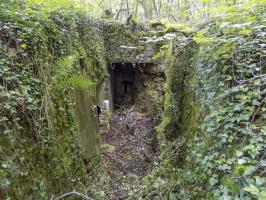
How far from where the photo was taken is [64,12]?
375 cm

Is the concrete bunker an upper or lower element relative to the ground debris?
upper

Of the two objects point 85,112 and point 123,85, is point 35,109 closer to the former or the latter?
point 85,112

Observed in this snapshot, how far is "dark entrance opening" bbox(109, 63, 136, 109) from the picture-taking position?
8.66 meters

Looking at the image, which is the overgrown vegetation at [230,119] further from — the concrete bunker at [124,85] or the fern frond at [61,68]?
the concrete bunker at [124,85]

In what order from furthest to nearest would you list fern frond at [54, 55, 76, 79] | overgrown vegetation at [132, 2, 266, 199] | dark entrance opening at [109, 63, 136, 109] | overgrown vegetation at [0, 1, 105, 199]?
1. dark entrance opening at [109, 63, 136, 109]
2. fern frond at [54, 55, 76, 79]
3. overgrown vegetation at [0, 1, 105, 199]
4. overgrown vegetation at [132, 2, 266, 199]

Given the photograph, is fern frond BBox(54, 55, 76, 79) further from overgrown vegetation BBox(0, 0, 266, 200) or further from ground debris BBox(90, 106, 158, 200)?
ground debris BBox(90, 106, 158, 200)

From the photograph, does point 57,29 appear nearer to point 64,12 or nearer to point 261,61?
point 64,12

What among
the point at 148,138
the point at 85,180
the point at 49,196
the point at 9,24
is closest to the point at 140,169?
the point at 148,138

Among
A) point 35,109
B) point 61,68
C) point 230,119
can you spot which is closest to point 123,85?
point 61,68

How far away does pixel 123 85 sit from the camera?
8.85m

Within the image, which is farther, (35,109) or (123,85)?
(123,85)

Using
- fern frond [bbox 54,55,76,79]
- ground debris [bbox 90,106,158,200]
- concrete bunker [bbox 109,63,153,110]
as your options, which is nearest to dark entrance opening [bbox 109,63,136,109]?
concrete bunker [bbox 109,63,153,110]

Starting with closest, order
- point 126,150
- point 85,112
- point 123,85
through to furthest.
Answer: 1. point 85,112
2. point 126,150
3. point 123,85

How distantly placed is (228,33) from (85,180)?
277 centimetres
